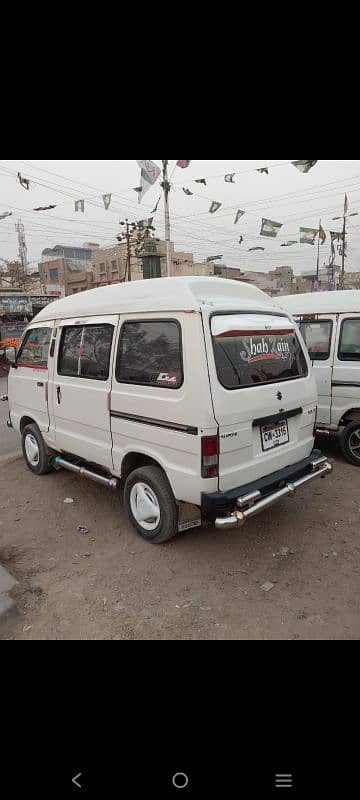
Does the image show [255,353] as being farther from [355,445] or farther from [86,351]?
[355,445]

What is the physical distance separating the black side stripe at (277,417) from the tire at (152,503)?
86cm

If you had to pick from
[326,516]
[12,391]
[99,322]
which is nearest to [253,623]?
[326,516]

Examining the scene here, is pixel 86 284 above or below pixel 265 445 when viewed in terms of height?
above

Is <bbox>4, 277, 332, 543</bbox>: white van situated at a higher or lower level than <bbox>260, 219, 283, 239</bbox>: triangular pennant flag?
lower

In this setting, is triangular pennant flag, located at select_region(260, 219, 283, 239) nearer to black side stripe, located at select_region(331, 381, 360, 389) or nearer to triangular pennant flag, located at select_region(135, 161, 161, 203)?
triangular pennant flag, located at select_region(135, 161, 161, 203)

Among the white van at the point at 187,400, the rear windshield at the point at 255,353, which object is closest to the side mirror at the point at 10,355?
the white van at the point at 187,400

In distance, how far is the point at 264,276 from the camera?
62.6 meters

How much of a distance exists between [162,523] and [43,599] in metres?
1.02

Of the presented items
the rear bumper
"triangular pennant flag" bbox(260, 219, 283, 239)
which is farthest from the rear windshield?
"triangular pennant flag" bbox(260, 219, 283, 239)

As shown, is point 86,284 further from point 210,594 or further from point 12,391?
point 210,594

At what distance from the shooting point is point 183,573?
3.19 meters

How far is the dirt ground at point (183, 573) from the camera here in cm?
264

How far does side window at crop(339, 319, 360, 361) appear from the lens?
17.5 feet

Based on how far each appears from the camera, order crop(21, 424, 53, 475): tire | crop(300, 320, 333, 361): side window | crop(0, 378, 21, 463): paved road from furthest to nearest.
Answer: crop(0, 378, 21, 463): paved road, crop(300, 320, 333, 361): side window, crop(21, 424, 53, 475): tire
